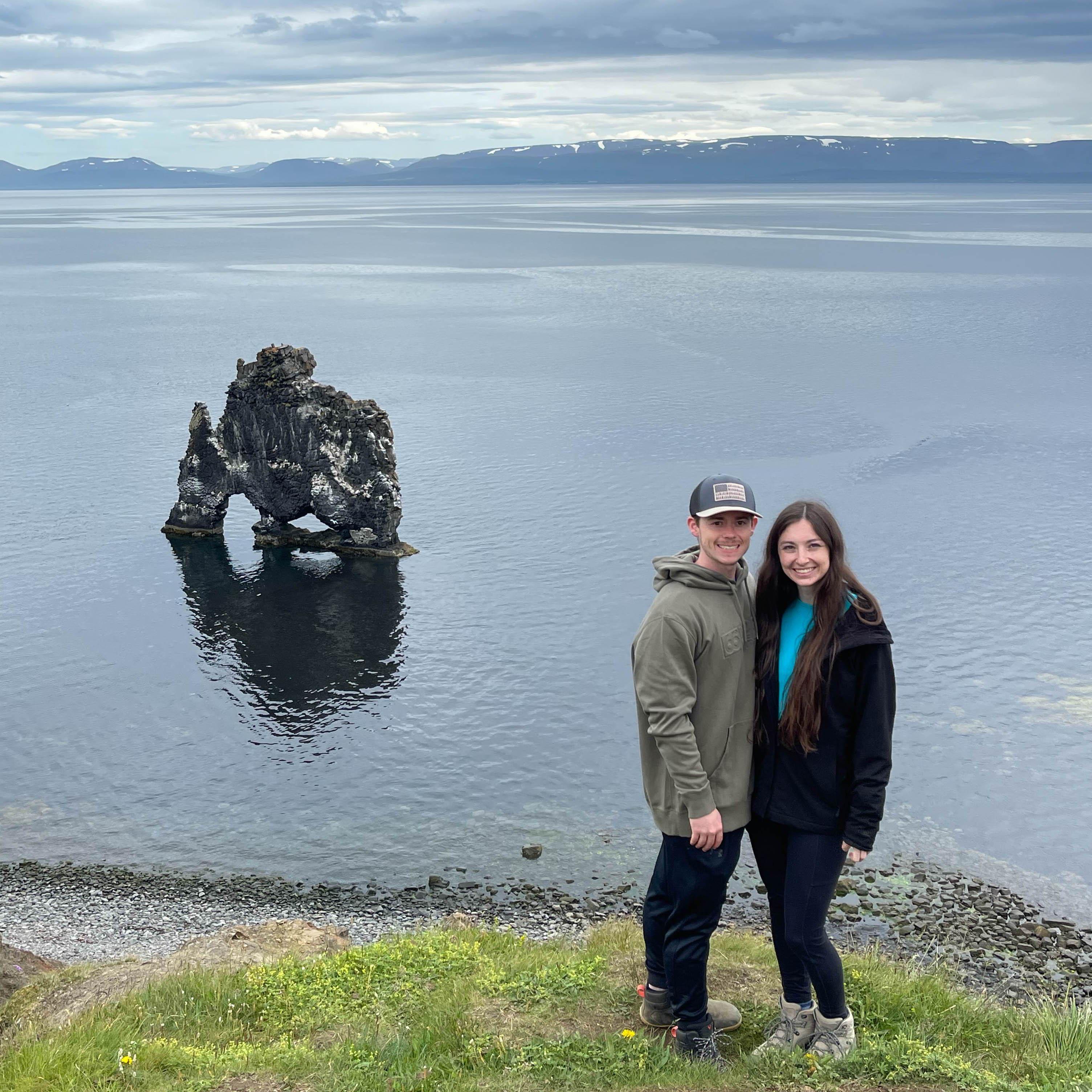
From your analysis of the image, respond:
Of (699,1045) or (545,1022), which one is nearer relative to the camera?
(699,1045)

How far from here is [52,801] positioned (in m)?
35.3

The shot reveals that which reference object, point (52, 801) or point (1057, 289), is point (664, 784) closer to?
point (52, 801)

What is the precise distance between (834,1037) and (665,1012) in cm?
169

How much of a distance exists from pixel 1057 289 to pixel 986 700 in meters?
151

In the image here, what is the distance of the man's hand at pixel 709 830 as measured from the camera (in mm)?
9477

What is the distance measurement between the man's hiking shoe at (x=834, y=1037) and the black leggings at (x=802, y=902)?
0.07m

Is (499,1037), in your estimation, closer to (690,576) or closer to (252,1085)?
(252,1085)

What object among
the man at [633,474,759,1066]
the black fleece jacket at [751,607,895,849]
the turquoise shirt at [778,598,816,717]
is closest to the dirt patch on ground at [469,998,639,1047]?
the man at [633,474,759,1066]

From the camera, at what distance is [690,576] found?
9453 mm

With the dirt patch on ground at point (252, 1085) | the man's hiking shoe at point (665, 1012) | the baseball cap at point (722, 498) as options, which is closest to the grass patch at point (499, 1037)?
the dirt patch on ground at point (252, 1085)

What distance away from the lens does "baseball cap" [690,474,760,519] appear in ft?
30.8

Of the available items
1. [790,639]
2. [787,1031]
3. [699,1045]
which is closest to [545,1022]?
[699,1045]

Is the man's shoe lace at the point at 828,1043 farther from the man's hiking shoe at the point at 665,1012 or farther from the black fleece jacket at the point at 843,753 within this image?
the black fleece jacket at the point at 843,753

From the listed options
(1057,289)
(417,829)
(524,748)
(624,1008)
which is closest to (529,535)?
(524,748)
